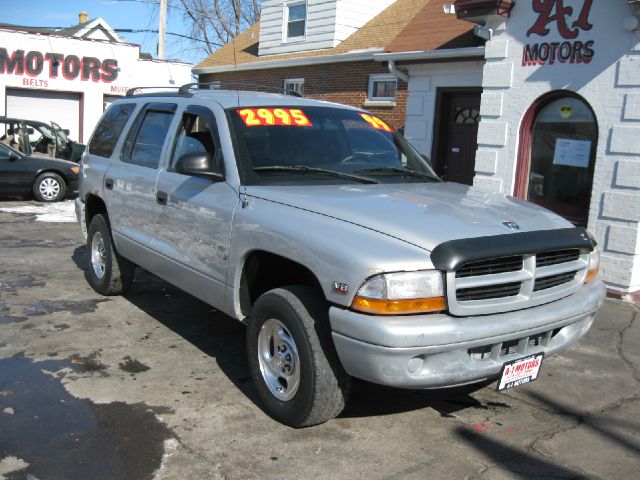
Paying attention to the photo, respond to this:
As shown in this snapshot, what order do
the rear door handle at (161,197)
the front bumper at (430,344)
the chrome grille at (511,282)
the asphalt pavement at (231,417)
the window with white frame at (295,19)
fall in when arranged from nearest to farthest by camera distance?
the front bumper at (430,344), the chrome grille at (511,282), the asphalt pavement at (231,417), the rear door handle at (161,197), the window with white frame at (295,19)

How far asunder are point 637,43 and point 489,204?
4696mm

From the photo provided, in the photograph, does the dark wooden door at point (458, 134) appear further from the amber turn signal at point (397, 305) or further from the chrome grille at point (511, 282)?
the amber turn signal at point (397, 305)

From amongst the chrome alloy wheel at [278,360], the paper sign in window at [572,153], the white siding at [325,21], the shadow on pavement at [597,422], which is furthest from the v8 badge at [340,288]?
the white siding at [325,21]

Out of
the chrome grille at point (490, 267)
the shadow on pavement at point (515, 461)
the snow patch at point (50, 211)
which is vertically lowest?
the snow patch at point (50, 211)

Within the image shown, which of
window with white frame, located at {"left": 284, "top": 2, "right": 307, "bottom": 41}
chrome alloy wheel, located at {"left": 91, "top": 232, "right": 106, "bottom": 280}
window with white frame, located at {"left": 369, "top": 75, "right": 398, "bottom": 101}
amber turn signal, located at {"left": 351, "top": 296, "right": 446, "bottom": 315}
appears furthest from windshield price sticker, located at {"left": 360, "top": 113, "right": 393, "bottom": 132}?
window with white frame, located at {"left": 284, "top": 2, "right": 307, "bottom": 41}

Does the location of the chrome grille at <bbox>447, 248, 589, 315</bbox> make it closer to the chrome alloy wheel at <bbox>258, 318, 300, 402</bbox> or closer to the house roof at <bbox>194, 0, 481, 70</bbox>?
the chrome alloy wheel at <bbox>258, 318, 300, 402</bbox>

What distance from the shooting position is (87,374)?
4.46 m

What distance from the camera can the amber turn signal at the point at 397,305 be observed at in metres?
3.15

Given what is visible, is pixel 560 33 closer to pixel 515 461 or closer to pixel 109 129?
pixel 109 129

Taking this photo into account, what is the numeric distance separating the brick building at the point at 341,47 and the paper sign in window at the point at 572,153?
134 inches

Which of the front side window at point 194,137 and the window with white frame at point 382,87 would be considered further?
the window with white frame at point 382,87

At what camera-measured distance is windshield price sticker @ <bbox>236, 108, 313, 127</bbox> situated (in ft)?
15.0

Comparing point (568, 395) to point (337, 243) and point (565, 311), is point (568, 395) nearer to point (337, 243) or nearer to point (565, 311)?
point (565, 311)

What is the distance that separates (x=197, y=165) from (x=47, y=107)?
2365 cm
